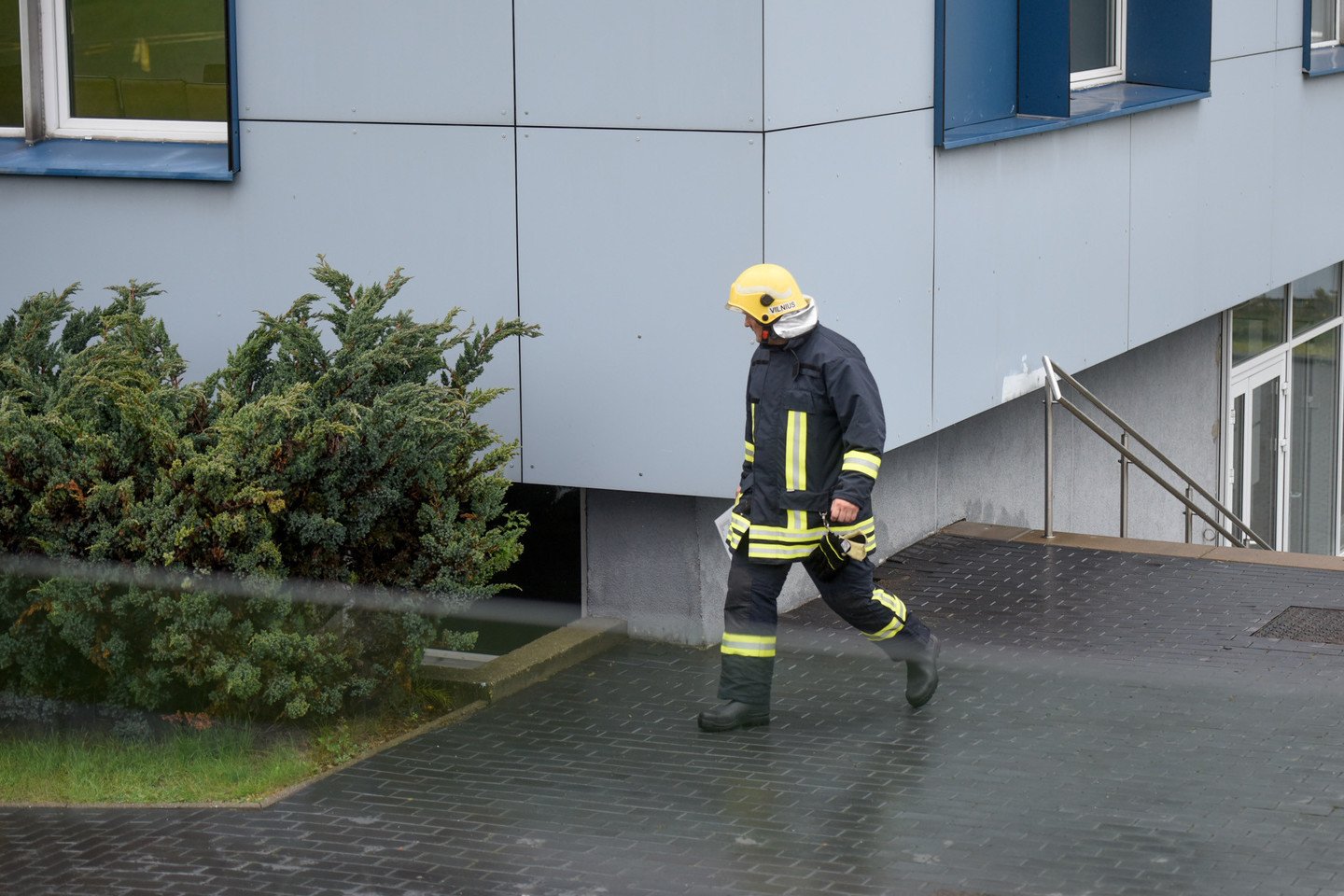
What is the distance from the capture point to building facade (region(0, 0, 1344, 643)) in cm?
818

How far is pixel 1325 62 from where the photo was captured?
1608 cm

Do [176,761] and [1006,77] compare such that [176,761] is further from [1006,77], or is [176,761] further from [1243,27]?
[1243,27]

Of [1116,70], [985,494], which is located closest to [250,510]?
[985,494]

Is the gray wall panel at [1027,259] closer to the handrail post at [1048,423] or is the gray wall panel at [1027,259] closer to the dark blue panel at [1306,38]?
the handrail post at [1048,423]

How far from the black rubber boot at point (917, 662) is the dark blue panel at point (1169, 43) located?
6.85 metres

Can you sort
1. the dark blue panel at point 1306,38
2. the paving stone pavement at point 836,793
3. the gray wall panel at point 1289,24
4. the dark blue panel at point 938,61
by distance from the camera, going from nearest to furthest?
the paving stone pavement at point 836,793 < the dark blue panel at point 938,61 < the gray wall panel at point 1289,24 < the dark blue panel at point 1306,38

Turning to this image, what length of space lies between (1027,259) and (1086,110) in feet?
4.49

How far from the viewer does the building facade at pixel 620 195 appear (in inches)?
322

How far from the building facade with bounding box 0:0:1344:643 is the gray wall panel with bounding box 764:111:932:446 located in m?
0.02

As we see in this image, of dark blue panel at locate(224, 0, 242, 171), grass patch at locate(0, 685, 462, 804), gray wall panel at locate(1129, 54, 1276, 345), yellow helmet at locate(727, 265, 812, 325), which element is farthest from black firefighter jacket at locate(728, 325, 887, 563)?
gray wall panel at locate(1129, 54, 1276, 345)

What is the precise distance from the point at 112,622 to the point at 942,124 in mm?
4832

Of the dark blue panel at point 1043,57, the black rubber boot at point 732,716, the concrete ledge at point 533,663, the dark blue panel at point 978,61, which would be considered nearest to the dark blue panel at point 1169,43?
the dark blue panel at point 1043,57

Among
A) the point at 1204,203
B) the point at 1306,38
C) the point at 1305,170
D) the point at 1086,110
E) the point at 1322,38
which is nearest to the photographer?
the point at 1086,110

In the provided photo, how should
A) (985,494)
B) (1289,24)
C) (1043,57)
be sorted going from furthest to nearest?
(1289,24), (985,494), (1043,57)
